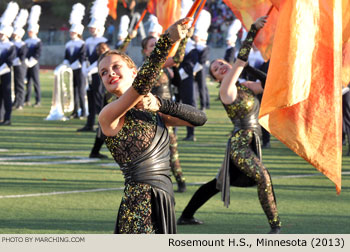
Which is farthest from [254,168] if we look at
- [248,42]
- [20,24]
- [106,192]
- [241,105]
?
[20,24]

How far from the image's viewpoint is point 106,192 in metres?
9.04

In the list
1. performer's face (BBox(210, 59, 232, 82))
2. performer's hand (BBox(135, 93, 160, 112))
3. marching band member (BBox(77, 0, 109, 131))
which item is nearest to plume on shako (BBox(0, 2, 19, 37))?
marching band member (BBox(77, 0, 109, 131))

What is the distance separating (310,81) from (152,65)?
3.85 feet

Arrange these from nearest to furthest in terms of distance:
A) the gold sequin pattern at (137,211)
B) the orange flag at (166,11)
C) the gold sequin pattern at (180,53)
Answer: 1. the gold sequin pattern at (137,211)
2. the orange flag at (166,11)
3. the gold sequin pattern at (180,53)

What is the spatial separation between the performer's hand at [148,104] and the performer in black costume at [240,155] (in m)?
2.39

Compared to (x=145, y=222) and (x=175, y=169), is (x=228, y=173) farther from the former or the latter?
(x=145, y=222)

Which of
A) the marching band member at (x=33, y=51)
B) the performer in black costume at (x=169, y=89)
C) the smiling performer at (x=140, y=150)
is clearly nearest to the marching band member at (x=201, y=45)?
the marching band member at (x=33, y=51)

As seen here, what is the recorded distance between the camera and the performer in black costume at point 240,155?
695cm

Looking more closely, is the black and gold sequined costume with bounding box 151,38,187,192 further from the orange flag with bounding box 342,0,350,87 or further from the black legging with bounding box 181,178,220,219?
the orange flag with bounding box 342,0,350,87

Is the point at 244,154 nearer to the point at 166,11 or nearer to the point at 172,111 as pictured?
the point at 166,11

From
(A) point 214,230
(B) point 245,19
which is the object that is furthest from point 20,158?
(B) point 245,19

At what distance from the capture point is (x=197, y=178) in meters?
10.1

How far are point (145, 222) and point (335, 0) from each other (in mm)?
1624

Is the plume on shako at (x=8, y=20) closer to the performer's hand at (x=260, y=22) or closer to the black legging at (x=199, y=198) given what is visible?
the black legging at (x=199, y=198)
